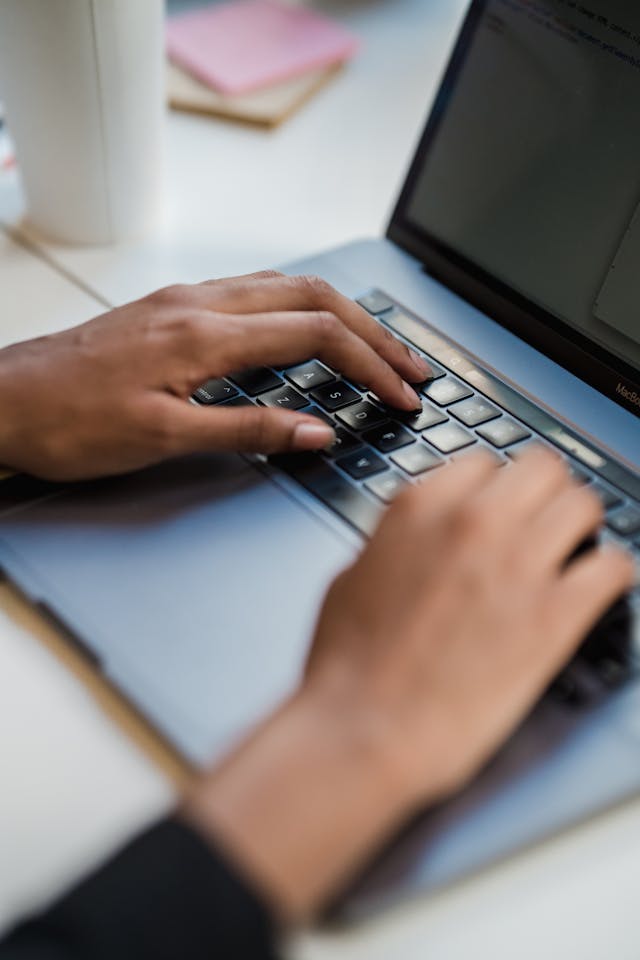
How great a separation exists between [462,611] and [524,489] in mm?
82

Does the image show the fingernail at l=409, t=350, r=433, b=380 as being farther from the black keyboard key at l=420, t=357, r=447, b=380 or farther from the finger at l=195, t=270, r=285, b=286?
the finger at l=195, t=270, r=285, b=286

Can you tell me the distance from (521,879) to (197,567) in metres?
0.22

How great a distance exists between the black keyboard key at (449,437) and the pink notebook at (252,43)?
0.54 m

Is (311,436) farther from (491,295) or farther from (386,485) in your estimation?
(491,295)

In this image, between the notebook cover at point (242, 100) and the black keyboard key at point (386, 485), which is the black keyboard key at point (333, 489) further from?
the notebook cover at point (242, 100)

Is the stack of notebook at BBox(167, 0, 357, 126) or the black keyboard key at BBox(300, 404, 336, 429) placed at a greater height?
the stack of notebook at BBox(167, 0, 357, 126)

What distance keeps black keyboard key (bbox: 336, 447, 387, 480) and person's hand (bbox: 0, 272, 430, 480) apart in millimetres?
20

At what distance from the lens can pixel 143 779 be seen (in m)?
0.45

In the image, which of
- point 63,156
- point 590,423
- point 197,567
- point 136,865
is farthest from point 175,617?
point 63,156

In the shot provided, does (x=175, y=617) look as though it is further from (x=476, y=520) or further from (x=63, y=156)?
(x=63, y=156)

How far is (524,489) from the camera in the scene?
1.61ft

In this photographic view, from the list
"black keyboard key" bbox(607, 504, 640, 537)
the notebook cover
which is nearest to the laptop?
"black keyboard key" bbox(607, 504, 640, 537)

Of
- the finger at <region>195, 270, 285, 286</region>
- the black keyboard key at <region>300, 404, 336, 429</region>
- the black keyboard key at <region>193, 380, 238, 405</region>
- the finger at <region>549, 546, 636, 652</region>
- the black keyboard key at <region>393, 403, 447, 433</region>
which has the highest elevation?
the finger at <region>549, 546, 636, 652</region>

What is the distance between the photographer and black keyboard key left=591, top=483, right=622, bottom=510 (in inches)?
22.1
